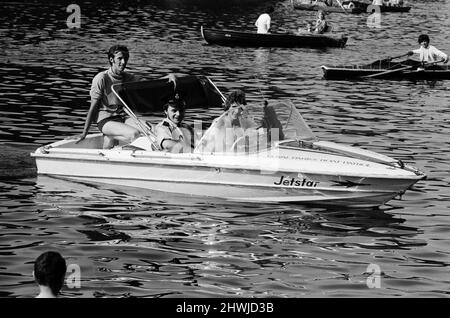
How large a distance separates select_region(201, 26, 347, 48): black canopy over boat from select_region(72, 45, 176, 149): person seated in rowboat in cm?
2595

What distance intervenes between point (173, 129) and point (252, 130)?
5.08 feet

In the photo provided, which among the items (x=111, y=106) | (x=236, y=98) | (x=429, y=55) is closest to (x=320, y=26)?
(x=429, y=55)

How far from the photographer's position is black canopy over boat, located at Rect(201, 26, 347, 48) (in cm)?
4512

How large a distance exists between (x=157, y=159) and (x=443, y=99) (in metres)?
17.3

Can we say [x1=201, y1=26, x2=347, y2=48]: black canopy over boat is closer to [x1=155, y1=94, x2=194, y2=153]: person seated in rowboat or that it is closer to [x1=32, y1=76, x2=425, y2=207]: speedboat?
[x1=32, y1=76, x2=425, y2=207]: speedboat

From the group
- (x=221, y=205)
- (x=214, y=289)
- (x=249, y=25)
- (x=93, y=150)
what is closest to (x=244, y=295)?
(x=214, y=289)

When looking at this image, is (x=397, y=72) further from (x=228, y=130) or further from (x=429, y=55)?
(x=228, y=130)

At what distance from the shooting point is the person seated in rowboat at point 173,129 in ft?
59.9

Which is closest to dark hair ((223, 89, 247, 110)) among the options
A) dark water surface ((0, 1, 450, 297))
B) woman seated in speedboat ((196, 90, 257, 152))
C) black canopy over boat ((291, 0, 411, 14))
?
woman seated in speedboat ((196, 90, 257, 152))

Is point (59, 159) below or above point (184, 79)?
below

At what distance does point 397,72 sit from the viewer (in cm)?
3612

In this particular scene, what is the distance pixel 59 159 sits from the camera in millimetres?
19062
